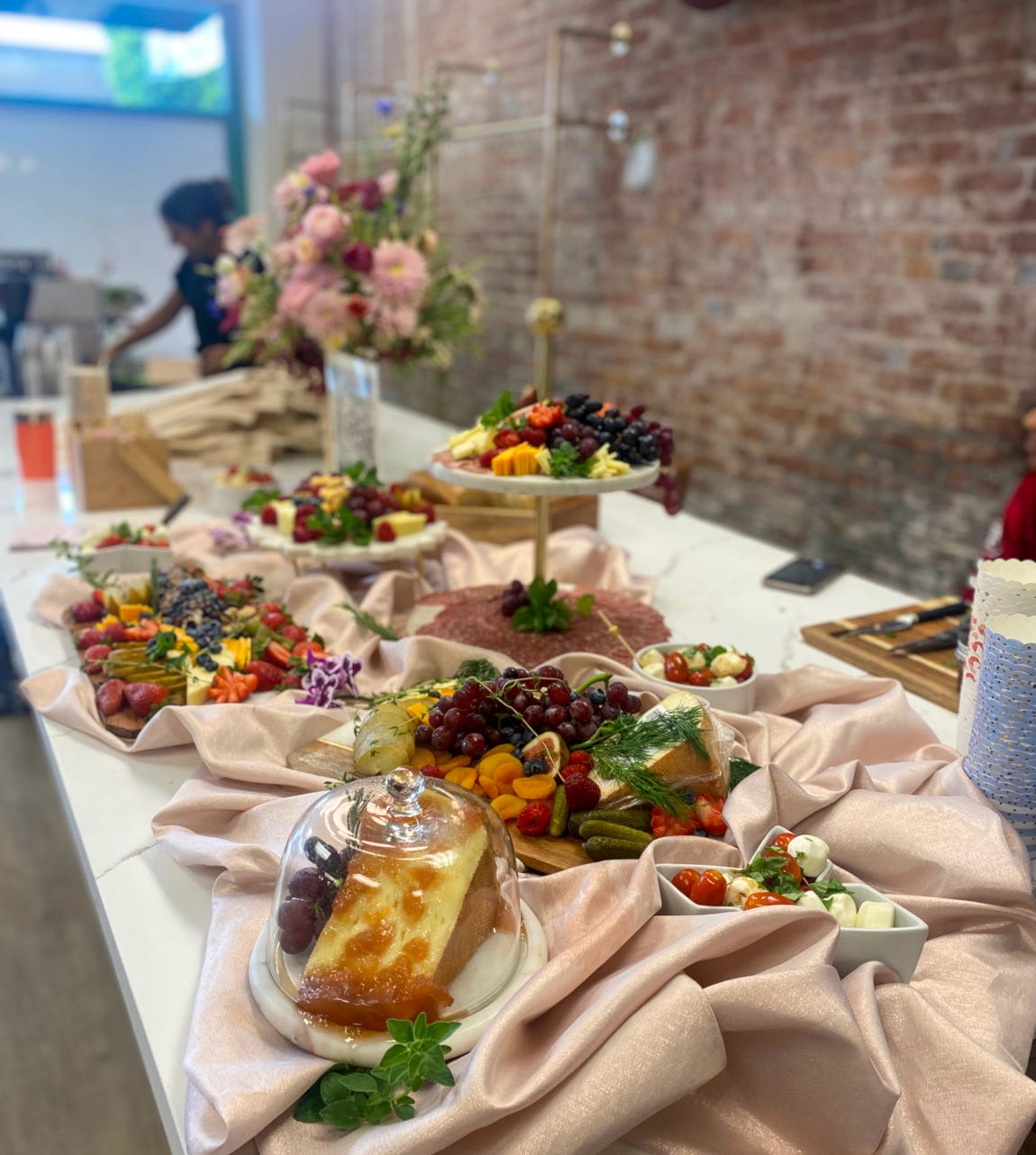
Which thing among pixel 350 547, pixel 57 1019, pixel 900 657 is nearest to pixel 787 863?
pixel 900 657

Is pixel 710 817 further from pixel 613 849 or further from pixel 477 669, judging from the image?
pixel 477 669

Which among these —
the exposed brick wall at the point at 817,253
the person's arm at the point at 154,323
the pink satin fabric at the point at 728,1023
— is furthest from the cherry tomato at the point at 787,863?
the person's arm at the point at 154,323

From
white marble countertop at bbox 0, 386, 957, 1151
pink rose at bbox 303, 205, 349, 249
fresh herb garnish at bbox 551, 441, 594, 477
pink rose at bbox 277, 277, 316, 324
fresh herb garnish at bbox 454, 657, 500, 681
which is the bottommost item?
white marble countertop at bbox 0, 386, 957, 1151

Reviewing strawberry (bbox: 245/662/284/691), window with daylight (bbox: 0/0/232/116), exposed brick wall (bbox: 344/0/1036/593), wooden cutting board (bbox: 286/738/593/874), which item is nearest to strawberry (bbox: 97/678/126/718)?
strawberry (bbox: 245/662/284/691)

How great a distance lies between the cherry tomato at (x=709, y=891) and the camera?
85 cm

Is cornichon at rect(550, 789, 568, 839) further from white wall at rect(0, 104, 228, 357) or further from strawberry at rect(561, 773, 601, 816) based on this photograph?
white wall at rect(0, 104, 228, 357)

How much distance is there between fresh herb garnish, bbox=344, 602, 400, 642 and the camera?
1.43 m

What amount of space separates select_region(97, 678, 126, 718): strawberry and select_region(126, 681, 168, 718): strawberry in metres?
0.01

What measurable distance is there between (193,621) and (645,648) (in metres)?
0.59

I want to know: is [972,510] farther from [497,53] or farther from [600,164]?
[497,53]

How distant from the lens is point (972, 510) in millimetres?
2975

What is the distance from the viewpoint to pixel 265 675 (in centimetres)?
130

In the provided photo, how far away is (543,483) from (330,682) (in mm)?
355

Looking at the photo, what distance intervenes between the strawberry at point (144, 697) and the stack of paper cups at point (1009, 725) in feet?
2.93
